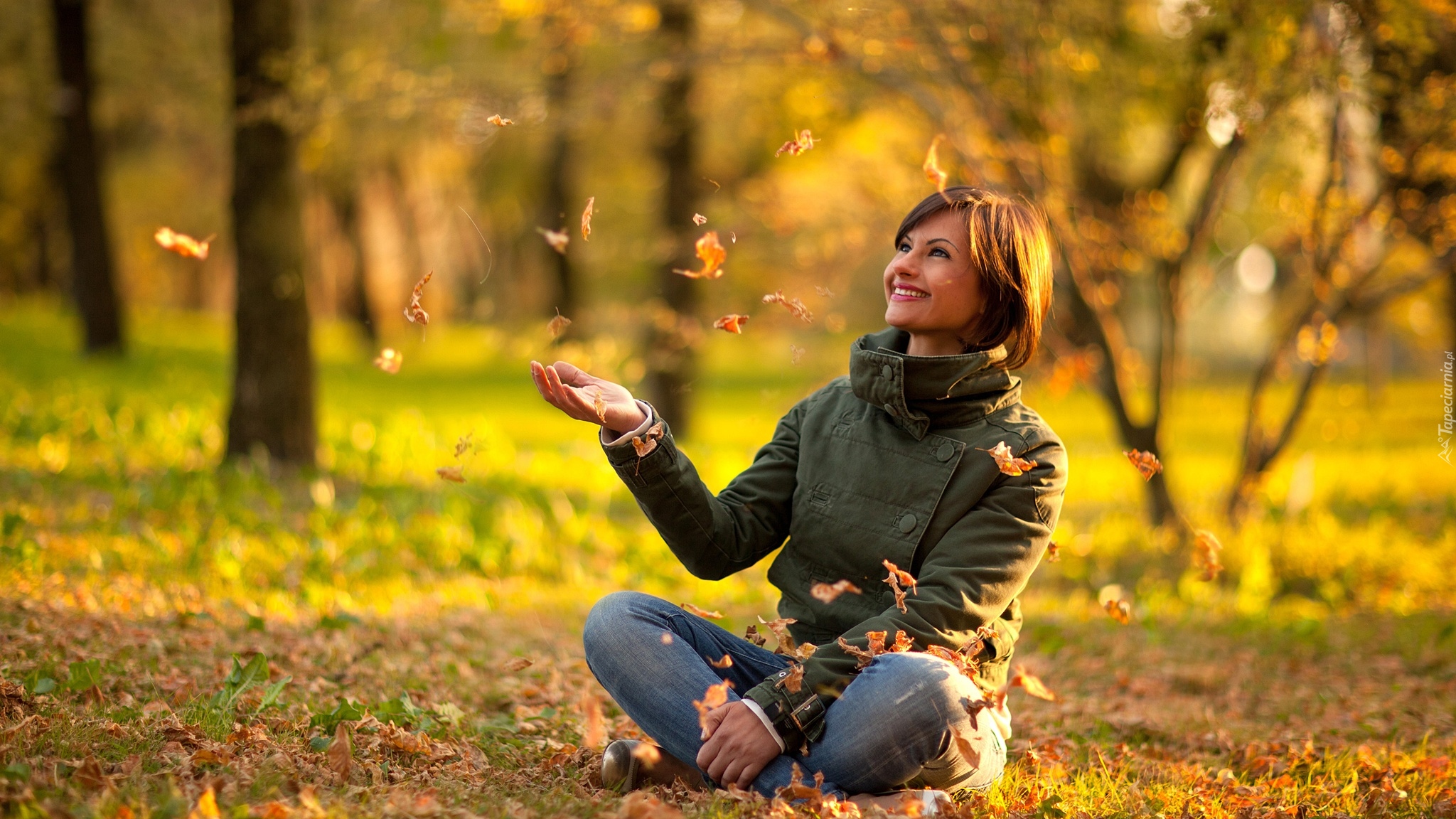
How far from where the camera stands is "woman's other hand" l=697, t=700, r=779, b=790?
2.57 meters

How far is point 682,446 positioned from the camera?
1009 centimetres

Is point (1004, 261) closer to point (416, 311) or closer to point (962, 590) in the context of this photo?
point (962, 590)

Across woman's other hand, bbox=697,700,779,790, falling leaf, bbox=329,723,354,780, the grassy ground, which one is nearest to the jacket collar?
Result: woman's other hand, bbox=697,700,779,790

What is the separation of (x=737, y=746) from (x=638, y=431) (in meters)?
0.74

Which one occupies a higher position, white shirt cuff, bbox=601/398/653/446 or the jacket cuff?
white shirt cuff, bbox=601/398/653/446

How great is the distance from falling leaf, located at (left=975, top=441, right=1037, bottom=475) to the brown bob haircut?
293mm

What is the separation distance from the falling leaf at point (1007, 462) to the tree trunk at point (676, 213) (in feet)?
20.6

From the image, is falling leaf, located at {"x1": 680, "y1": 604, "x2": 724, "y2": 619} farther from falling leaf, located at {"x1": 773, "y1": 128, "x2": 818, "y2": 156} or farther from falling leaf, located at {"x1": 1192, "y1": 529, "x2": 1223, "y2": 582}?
falling leaf, located at {"x1": 1192, "y1": 529, "x2": 1223, "y2": 582}

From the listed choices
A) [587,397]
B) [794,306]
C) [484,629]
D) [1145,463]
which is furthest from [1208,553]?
[484,629]

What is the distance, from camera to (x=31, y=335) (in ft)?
44.6

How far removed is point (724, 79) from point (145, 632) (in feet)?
26.3

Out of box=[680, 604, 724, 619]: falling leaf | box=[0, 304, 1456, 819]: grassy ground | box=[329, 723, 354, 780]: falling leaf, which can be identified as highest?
box=[680, 604, 724, 619]: falling leaf

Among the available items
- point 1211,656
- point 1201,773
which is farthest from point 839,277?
point 1201,773

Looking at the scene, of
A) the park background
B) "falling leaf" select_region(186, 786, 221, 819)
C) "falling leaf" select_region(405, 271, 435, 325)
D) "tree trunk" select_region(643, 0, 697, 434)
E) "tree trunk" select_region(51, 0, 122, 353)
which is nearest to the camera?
"falling leaf" select_region(186, 786, 221, 819)
